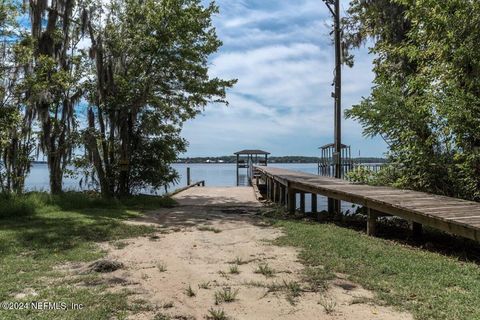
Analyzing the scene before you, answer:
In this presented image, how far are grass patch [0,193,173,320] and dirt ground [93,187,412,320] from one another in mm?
282

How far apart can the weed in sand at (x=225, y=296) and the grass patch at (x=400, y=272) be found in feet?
2.87

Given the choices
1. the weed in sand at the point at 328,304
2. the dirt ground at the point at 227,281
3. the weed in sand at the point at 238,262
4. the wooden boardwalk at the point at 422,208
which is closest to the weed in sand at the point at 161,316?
the dirt ground at the point at 227,281

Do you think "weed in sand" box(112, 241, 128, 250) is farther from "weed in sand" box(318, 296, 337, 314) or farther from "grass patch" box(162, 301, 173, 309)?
"weed in sand" box(318, 296, 337, 314)

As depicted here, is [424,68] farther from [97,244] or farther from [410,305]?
[97,244]

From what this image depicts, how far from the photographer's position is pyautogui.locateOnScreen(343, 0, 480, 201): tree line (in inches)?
297

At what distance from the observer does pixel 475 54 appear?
7562mm

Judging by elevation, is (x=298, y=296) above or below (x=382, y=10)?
below

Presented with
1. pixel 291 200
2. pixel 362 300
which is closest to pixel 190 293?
pixel 362 300

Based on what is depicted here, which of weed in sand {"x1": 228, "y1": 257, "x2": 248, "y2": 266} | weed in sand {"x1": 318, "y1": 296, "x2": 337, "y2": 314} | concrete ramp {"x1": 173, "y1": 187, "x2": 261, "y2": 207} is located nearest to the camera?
weed in sand {"x1": 318, "y1": 296, "x2": 337, "y2": 314}

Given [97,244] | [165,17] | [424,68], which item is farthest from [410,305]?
[165,17]

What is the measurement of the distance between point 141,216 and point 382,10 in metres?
9.28

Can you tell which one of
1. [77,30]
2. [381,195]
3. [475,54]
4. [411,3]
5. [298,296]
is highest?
[77,30]

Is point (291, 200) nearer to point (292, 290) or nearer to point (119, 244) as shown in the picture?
point (119, 244)

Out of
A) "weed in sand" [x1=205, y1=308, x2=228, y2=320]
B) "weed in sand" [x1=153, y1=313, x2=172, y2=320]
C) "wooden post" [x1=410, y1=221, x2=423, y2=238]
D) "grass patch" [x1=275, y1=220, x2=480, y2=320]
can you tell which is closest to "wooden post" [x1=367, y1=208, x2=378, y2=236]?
"grass patch" [x1=275, y1=220, x2=480, y2=320]
